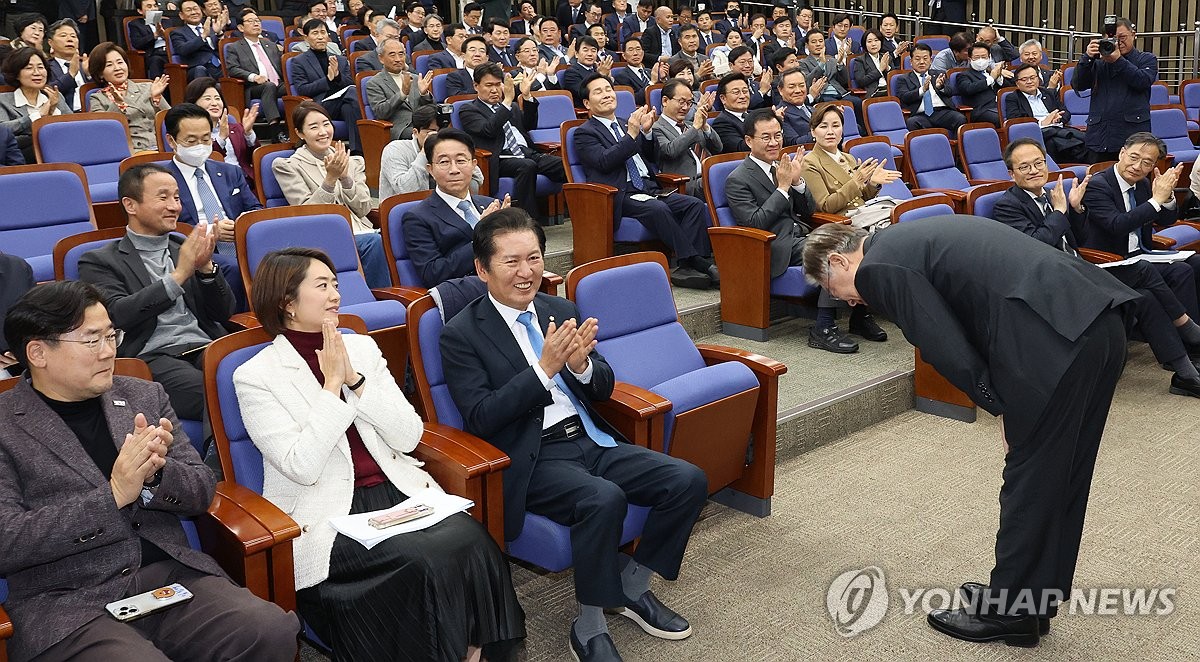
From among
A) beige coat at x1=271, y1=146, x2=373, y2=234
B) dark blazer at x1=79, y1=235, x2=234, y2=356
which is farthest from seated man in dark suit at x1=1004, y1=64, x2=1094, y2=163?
dark blazer at x1=79, y1=235, x2=234, y2=356

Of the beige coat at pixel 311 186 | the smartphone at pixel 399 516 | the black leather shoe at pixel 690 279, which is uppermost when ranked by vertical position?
the beige coat at pixel 311 186

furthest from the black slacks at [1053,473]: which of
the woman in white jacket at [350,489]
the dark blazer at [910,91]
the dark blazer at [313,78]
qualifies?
the dark blazer at [910,91]

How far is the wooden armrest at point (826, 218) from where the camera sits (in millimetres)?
4008

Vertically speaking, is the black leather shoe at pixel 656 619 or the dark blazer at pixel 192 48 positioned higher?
the dark blazer at pixel 192 48

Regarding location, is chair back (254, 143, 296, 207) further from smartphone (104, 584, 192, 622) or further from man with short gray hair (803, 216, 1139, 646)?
man with short gray hair (803, 216, 1139, 646)

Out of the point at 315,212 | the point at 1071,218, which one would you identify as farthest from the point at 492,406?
the point at 1071,218

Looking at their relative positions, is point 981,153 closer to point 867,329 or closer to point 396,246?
point 867,329

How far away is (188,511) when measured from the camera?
1.77m

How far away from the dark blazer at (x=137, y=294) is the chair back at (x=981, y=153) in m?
3.61

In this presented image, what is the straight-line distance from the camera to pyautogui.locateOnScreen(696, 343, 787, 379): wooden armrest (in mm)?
2562

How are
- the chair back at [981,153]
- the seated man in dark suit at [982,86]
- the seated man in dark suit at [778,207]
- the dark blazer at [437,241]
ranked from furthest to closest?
1. the seated man in dark suit at [982,86]
2. the chair back at [981,153]
3. the seated man in dark suit at [778,207]
4. the dark blazer at [437,241]

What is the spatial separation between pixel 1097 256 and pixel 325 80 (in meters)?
4.15

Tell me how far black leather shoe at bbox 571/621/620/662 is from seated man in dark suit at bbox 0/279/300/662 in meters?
0.62

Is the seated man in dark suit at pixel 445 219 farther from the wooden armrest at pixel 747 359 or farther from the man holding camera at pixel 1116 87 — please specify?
the man holding camera at pixel 1116 87
